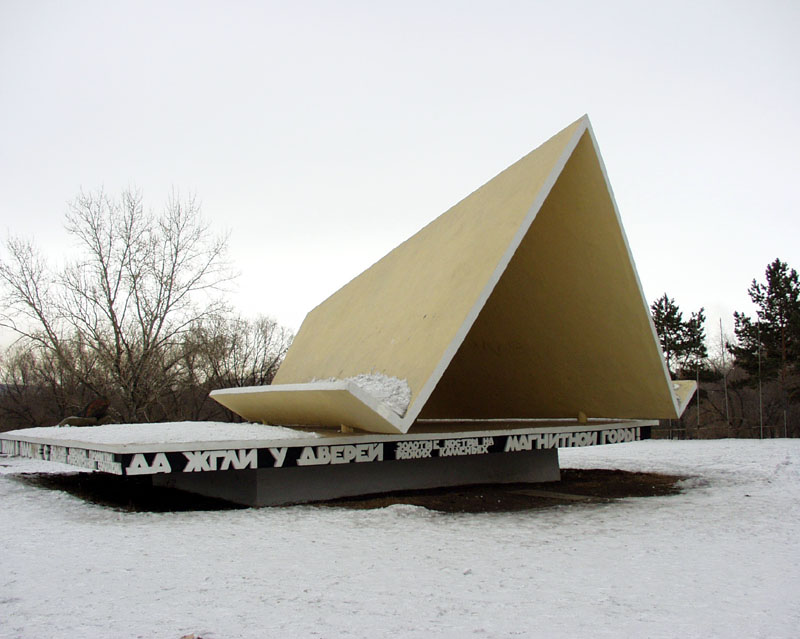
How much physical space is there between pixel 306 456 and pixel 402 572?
10.3 ft

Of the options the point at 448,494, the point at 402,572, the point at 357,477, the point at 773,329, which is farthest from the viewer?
the point at 773,329

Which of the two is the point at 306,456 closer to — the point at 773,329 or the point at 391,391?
the point at 391,391

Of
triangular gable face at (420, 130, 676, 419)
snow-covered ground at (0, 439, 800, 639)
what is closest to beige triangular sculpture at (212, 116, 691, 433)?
triangular gable face at (420, 130, 676, 419)

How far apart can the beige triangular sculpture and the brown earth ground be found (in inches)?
46.5

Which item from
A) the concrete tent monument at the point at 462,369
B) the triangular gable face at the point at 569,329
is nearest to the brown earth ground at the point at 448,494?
the concrete tent monument at the point at 462,369

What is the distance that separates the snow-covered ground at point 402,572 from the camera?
10.8 ft

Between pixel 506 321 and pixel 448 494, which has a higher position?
pixel 506 321

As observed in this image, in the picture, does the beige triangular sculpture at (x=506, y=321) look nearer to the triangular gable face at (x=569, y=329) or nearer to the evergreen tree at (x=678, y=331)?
the triangular gable face at (x=569, y=329)

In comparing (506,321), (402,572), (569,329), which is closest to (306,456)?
(402,572)

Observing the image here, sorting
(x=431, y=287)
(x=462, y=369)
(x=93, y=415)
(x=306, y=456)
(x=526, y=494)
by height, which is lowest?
(x=526, y=494)

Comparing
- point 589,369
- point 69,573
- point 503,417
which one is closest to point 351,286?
point 503,417

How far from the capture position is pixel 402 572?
173 inches

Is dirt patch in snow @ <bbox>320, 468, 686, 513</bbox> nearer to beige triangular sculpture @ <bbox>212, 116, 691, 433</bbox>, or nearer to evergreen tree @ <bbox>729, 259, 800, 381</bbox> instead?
beige triangular sculpture @ <bbox>212, 116, 691, 433</bbox>

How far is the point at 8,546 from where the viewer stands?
514 cm
